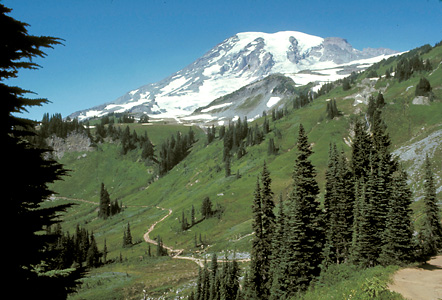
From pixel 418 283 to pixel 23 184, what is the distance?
28.2m

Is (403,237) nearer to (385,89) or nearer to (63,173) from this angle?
(63,173)

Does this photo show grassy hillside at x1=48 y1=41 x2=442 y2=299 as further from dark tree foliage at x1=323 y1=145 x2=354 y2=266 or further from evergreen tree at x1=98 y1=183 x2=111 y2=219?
dark tree foliage at x1=323 y1=145 x2=354 y2=266

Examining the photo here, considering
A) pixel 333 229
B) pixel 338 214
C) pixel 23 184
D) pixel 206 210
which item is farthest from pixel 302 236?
pixel 206 210

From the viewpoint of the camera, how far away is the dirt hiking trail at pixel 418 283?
19.7m

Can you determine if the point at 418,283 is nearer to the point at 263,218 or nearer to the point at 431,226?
the point at 263,218

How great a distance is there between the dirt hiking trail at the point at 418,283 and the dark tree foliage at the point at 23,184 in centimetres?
2243

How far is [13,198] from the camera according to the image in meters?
9.52

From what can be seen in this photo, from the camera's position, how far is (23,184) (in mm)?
9742

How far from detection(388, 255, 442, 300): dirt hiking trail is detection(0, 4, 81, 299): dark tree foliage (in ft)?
73.6

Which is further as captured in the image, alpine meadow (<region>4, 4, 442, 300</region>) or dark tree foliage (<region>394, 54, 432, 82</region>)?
dark tree foliage (<region>394, 54, 432, 82</region>)

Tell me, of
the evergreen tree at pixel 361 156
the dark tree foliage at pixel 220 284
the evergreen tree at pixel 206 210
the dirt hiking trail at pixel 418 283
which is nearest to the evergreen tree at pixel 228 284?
the dark tree foliage at pixel 220 284

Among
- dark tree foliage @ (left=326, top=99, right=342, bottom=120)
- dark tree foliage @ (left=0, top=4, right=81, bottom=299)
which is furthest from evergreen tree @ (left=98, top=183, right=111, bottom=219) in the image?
dark tree foliage @ (left=0, top=4, right=81, bottom=299)

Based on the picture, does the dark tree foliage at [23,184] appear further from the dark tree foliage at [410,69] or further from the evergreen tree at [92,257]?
the dark tree foliage at [410,69]

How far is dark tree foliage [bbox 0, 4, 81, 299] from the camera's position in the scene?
29.9 feet
